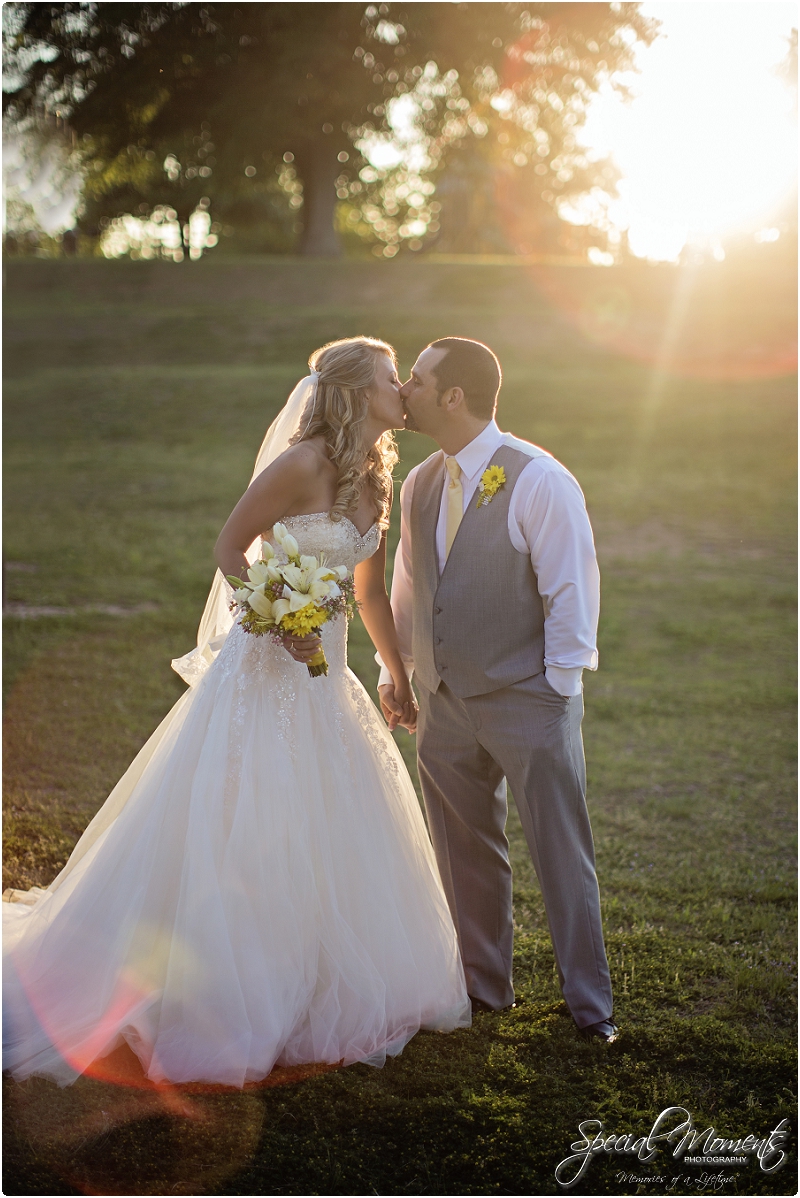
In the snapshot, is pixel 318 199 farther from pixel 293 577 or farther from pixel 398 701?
pixel 293 577

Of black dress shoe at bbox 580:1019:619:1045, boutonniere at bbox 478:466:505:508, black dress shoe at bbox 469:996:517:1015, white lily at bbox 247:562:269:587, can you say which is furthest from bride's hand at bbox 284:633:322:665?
black dress shoe at bbox 580:1019:619:1045

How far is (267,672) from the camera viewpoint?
147 inches

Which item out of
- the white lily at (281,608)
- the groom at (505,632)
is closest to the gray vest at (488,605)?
the groom at (505,632)

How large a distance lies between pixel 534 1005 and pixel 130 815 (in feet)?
6.19

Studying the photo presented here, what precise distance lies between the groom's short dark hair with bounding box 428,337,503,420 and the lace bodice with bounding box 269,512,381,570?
67 cm

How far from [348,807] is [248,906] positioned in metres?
0.54

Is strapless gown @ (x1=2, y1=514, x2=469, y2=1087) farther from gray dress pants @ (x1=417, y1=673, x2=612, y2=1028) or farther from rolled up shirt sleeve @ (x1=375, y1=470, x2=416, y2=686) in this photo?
rolled up shirt sleeve @ (x1=375, y1=470, x2=416, y2=686)

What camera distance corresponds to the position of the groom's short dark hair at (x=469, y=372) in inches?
144

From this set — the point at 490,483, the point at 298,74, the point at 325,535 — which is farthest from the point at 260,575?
the point at 298,74

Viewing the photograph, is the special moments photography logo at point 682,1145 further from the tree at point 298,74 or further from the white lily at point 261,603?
the tree at point 298,74

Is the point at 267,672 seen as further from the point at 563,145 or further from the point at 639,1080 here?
the point at 563,145

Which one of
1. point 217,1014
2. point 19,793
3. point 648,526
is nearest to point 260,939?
point 217,1014

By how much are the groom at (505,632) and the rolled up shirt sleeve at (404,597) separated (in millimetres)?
88

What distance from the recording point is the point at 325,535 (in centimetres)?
379
